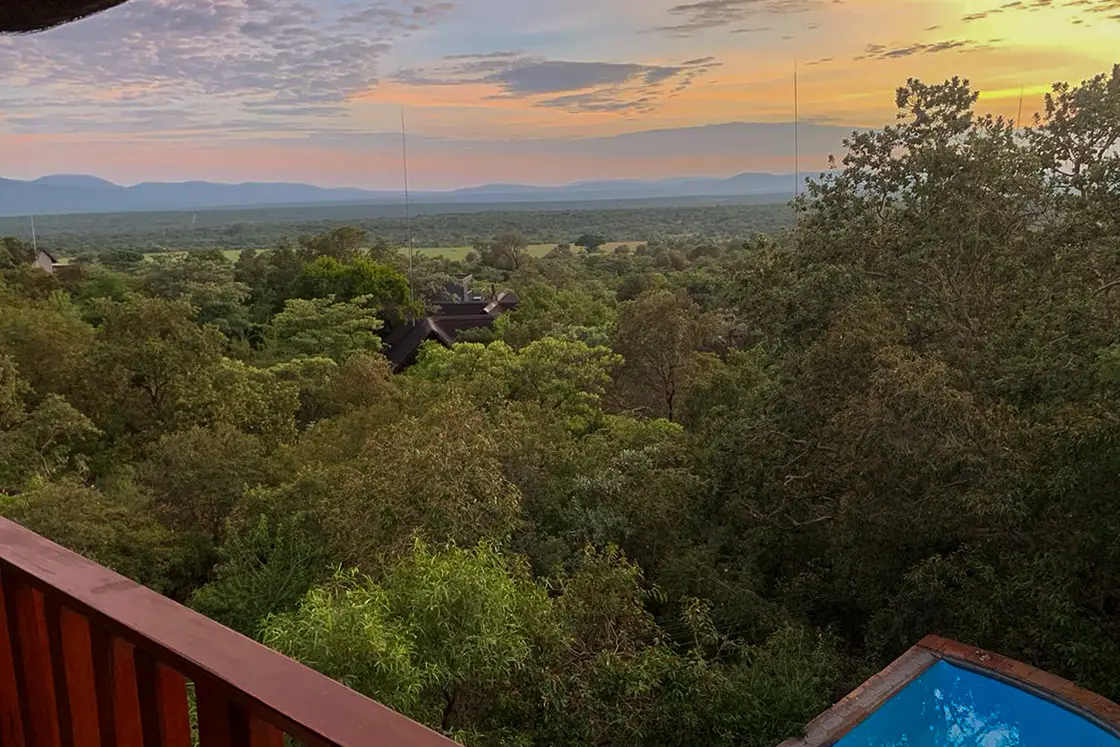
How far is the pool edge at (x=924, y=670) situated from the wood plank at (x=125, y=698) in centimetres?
512

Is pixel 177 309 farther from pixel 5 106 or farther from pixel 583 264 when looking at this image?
pixel 583 264

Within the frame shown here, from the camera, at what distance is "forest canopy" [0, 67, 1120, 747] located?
16.1 feet

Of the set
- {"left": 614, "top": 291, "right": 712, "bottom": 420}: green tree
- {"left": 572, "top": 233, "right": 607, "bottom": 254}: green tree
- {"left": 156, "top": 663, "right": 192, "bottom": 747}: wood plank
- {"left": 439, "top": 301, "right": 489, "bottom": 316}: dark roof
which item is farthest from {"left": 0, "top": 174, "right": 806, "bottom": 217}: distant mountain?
{"left": 156, "top": 663, "right": 192, "bottom": 747}: wood plank

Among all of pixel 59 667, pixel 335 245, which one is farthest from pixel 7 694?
pixel 335 245

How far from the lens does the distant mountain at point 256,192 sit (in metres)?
17.9

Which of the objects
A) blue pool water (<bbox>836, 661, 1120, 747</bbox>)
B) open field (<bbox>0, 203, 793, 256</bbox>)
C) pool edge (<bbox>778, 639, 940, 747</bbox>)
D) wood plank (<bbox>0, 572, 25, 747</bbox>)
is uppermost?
open field (<bbox>0, 203, 793, 256</bbox>)

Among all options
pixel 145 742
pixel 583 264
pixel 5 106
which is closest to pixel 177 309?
pixel 5 106

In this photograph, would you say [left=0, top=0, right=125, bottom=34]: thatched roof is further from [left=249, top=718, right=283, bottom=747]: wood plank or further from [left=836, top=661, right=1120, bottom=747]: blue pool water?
[left=836, top=661, right=1120, bottom=747]: blue pool water

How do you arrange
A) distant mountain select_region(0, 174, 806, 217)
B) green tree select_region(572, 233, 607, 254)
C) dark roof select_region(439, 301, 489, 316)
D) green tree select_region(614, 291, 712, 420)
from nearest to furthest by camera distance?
green tree select_region(614, 291, 712, 420) → distant mountain select_region(0, 174, 806, 217) → dark roof select_region(439, 301, 489, 316) → green tree select_region(572, 233, 607, 254)

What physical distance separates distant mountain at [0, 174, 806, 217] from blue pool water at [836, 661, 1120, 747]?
8533 millimetres

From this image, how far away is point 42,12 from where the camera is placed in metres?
0.89

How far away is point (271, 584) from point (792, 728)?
4.32m

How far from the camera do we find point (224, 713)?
0.66m

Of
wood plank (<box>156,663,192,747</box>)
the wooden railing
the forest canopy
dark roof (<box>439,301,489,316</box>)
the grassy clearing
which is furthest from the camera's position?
the grassy clearing
